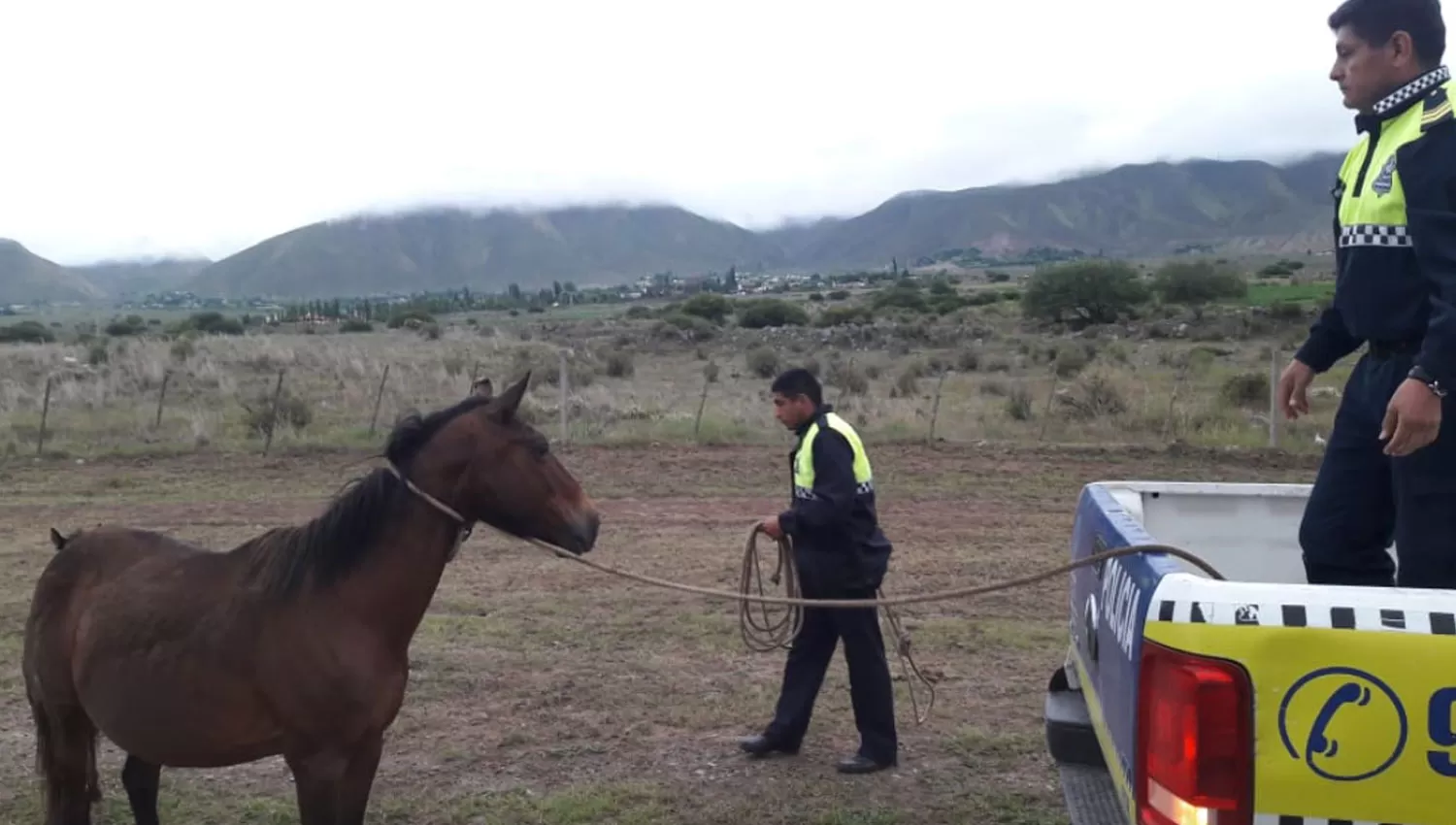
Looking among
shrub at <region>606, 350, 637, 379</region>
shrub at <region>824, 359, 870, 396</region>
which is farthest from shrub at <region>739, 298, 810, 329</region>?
shrub at <region>824, 359, 870, 396</region>

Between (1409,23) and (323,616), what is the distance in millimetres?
3399

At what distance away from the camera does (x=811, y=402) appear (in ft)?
17.5

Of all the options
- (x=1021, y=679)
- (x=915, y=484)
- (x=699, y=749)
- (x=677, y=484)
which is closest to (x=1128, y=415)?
(x=915, y=484)

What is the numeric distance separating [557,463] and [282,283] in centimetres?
18874

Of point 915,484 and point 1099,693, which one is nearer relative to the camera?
point 1099,693

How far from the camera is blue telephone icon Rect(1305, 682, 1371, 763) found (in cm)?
193

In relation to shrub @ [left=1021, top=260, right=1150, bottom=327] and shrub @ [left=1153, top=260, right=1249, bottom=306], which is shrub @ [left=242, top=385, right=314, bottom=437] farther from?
shrub @ [left=1153, top=260, right=1249, bottom=306]

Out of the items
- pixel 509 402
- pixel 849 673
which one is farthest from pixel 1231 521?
pixel 509 402

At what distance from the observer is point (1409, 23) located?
2621 millimetres

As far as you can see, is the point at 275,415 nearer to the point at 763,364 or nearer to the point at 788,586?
the point at 763,364

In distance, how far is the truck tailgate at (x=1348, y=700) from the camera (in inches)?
75.5

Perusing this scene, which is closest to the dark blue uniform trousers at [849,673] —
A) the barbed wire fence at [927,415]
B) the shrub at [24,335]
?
the barbed wire fence at [927,415]

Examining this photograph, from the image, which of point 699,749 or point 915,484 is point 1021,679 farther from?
point 915,484

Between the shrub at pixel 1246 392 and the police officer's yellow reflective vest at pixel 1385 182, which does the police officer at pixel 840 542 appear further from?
the shrub at pixel 1246 392
